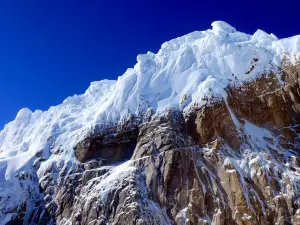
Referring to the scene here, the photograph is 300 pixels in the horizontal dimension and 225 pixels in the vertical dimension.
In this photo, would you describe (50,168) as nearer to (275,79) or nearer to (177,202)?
(177,202)

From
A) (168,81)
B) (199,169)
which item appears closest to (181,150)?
(199,169)

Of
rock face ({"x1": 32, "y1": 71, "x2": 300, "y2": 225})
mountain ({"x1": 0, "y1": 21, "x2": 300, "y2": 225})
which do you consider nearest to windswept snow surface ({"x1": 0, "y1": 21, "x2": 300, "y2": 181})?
mountain ({"x1": 0, "y1": 21, "x2": 300, "y2": 225})

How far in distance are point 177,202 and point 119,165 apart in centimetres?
966

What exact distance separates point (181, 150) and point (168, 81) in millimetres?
14567

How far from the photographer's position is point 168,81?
183 feet

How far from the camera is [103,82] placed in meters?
76.9

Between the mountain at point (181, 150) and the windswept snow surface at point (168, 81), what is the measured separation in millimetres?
209

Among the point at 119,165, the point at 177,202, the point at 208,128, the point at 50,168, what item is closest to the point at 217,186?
the point at 177,202

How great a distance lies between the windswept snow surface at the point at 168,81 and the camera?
51375 millimetres

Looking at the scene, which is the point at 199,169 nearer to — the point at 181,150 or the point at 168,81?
the point at 181,150

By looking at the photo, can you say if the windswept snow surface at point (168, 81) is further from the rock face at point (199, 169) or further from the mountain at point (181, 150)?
the rock face at point (199, 169)

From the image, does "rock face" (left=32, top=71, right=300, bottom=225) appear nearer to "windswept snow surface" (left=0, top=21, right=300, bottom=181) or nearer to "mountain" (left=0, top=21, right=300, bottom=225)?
"mountain" (left=0, top=21, right=300, bottom=225)

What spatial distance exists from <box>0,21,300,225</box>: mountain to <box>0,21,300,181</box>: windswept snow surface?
209mm

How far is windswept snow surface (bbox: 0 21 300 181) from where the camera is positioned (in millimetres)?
51375
